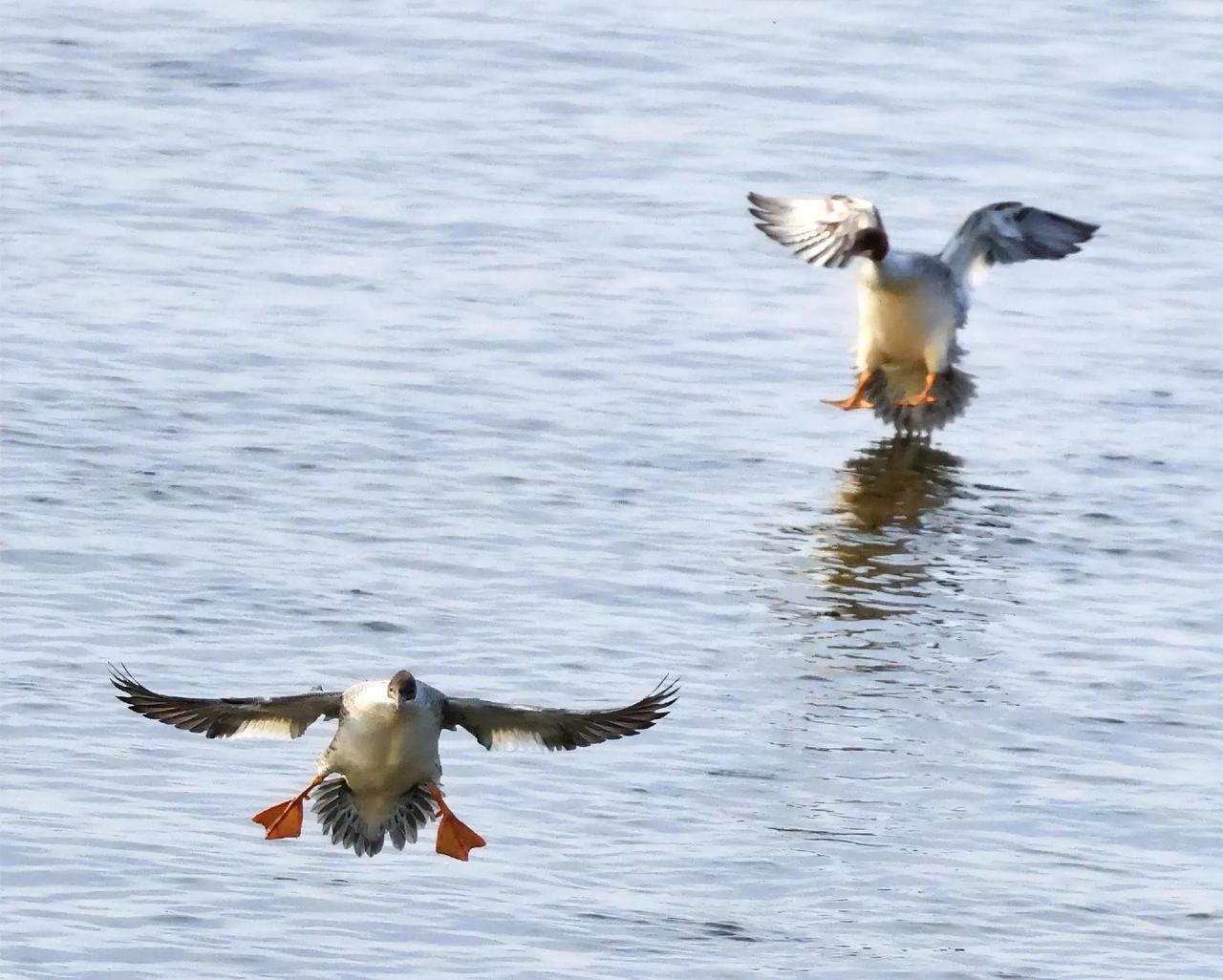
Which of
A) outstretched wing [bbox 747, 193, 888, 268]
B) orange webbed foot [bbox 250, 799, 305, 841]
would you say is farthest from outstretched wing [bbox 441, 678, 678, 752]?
outstretched wing [bbox 747, 193, 888, 268]

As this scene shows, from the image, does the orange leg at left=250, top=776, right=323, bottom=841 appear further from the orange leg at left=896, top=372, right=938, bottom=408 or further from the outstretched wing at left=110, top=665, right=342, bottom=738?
the orange leg at left=896, top=372, right=938, bottom=408

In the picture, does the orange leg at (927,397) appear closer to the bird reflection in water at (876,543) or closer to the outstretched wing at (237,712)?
the bird reflection in water at (876,543)

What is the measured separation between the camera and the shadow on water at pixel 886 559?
34.6 feet

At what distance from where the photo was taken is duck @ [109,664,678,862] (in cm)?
754

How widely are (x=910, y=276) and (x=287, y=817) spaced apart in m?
6.00

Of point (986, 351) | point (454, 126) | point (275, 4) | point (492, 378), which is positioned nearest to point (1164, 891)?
point (492, 378)

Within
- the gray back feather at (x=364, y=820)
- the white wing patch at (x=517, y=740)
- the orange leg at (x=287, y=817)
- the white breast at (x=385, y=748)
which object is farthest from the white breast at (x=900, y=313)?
the orange leg at (x=287, y=817)

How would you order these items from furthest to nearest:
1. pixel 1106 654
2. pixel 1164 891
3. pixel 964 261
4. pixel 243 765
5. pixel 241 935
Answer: pixel 964 261 < pixel 1106 654 < pixel 243 765 < pixel 1164 891 < pixel 241 935

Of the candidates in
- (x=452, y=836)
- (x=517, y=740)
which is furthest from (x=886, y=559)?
(x=452, y=836)

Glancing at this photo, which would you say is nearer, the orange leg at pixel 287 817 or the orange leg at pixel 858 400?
the orange leg at pixel 287 817

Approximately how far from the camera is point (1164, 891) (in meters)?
8.19

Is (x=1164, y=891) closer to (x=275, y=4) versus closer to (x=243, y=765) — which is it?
(x=243, y=765)

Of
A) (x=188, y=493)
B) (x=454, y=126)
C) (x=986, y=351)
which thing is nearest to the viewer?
(x=188, y=493)

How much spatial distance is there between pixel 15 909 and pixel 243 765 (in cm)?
127
